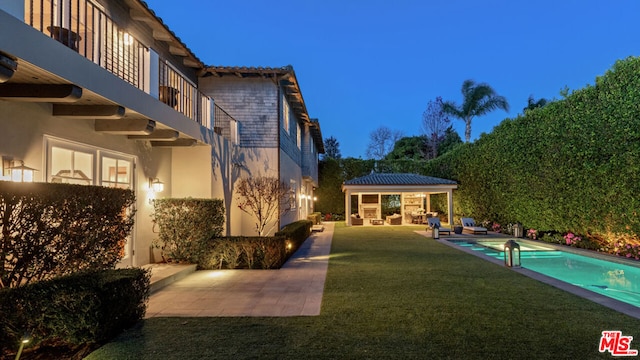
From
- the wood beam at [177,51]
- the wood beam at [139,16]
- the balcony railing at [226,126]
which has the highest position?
the wood beam at [139,16]

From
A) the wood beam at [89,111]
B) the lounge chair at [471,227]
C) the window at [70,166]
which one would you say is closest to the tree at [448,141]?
the lounge chair at [471,227]

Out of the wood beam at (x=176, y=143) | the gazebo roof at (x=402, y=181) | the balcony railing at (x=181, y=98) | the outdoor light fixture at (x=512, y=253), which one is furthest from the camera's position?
the gazebo roof at (x=402, y=181)

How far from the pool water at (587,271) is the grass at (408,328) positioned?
1.89 meters

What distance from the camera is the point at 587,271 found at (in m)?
9.48

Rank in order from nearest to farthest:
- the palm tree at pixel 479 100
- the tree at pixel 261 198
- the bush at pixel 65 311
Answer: the bush at pixel 65 311 < the tree at pixel 261 198 < the palm tree at pixel 479 100

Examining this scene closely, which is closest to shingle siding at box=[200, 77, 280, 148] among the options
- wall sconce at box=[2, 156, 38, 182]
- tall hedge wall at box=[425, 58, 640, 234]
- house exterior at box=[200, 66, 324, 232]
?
house exterior at box=[200, 66, 324, 232]

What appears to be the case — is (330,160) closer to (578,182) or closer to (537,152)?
(537,152)

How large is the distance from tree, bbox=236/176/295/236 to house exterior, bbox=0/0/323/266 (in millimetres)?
369

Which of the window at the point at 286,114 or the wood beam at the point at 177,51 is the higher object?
the wood beam at the point at 177,51

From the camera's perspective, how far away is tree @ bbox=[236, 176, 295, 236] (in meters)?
11.5

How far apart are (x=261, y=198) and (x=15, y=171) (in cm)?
730

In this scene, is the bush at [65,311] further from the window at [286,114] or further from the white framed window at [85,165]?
the window at [286,114]

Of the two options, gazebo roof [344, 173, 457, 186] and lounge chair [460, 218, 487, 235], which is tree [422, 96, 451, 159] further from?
lounge chair [460, 218, 487, 235]

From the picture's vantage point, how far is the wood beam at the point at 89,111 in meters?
Answer: 5.66
